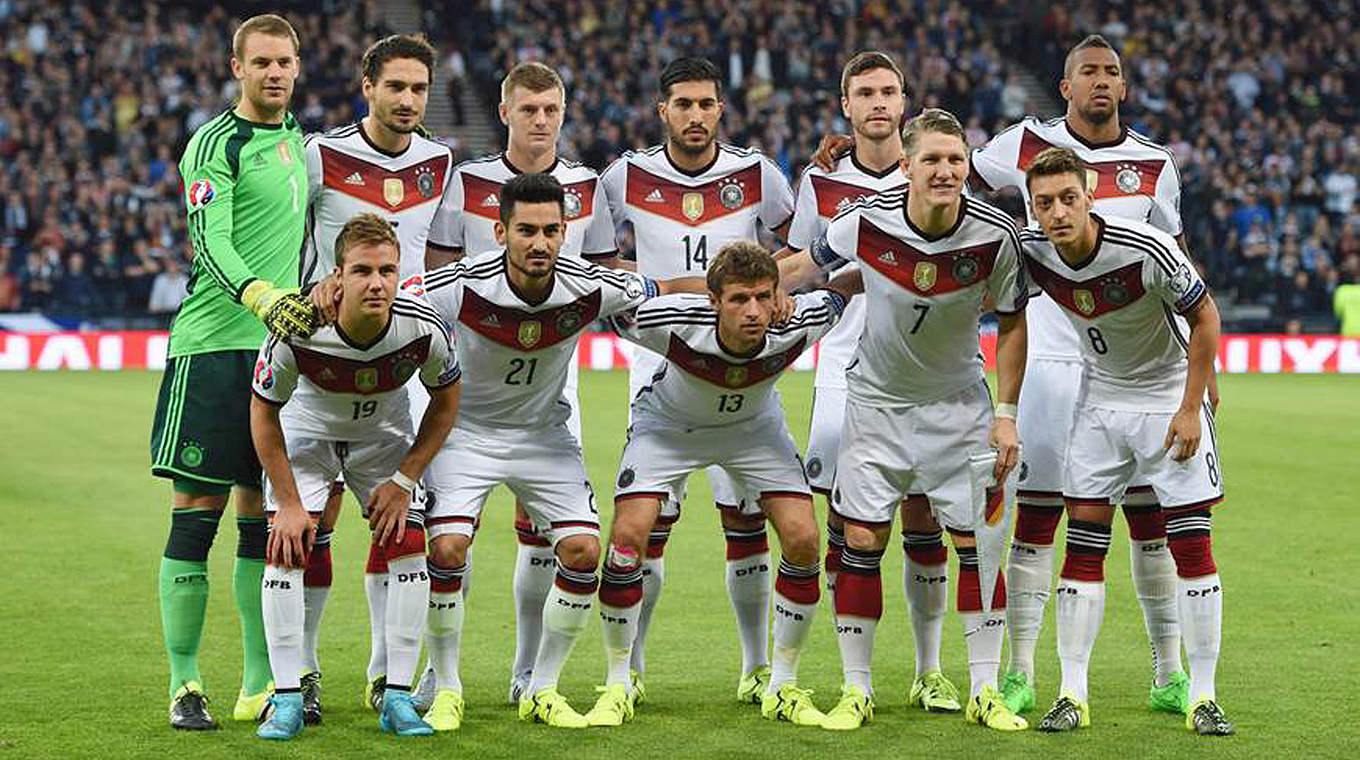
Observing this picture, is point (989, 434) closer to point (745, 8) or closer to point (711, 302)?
point (711, 302)

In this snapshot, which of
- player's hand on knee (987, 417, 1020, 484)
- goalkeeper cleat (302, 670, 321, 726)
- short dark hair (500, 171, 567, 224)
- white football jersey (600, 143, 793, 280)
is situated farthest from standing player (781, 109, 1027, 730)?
goalkeeper cleat (302, 670, 321, 726)

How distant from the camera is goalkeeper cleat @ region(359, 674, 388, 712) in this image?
6.61 meters

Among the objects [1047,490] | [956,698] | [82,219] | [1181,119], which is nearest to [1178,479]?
[1047,490]

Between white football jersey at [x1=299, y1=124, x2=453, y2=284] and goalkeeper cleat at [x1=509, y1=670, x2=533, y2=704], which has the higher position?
white football jersey at [x1=299, y1=124, x2=453, y2=284]

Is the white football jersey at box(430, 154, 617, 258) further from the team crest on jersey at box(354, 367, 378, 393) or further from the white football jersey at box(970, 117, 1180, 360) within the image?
the white football jersey at box(970, 117, 1180, 360)

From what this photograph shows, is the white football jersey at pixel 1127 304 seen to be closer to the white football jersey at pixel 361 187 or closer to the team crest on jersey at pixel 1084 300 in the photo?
the team crest on jersey at pixel 1084 300

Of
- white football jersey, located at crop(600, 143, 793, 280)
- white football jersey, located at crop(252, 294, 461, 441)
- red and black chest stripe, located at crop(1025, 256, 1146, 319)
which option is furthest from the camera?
white football jersey, located at crop(600, 143, 793, 280)

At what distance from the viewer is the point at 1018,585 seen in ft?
21.9

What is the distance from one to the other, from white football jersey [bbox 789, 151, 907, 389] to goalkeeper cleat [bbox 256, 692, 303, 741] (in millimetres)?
2411

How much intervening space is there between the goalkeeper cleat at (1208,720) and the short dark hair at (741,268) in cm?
207

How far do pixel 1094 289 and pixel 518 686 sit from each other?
2.59 m

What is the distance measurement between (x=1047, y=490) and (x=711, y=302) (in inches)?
58.7

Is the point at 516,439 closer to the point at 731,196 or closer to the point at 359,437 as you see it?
the point at 359,437

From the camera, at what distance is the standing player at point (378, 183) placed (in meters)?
6.72
